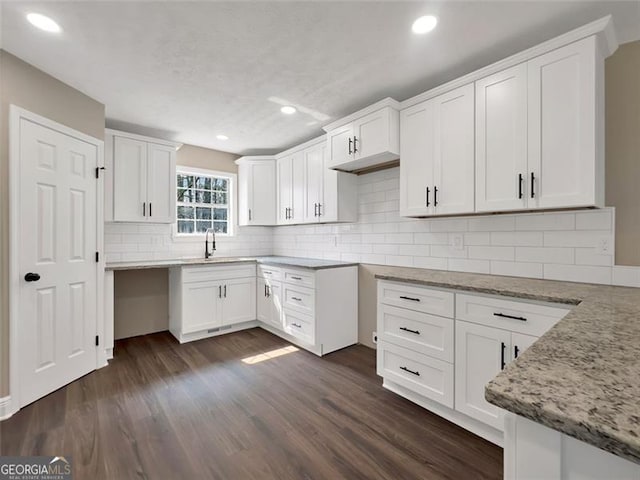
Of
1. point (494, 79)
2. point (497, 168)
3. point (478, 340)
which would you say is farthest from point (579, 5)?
point (478, 340)

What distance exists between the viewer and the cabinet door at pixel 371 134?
8.87ft

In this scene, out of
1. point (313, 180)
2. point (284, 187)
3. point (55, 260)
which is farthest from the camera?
point (284, 187)

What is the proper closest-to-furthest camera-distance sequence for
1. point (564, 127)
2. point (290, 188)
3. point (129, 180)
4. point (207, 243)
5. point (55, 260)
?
point (564, 127)
point (55, 260)
point (129, 180)
point (290, 188)
point (207, 243)

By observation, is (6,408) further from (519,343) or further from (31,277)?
(519,343)

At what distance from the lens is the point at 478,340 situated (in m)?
1.89

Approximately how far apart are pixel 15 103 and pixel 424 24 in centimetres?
288

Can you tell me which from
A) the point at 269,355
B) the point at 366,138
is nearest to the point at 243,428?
the point at 269,355

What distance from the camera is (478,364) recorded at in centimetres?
188

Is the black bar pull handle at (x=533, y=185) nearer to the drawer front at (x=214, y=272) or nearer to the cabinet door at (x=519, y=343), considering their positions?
the cabinet door at (x=519, y=343)

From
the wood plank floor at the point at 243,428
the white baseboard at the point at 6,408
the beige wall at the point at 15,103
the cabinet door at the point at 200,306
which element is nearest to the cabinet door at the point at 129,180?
the beige wall at the point at 15,103

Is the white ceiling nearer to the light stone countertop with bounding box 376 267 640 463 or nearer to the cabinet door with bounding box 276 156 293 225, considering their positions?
the cabinet door with bounding box 276 156 293 225

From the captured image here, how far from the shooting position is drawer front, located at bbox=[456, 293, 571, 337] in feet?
5.33

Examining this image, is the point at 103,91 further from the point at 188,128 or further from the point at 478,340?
the point at 478,340

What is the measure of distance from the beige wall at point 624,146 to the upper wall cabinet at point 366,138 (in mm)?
1413
